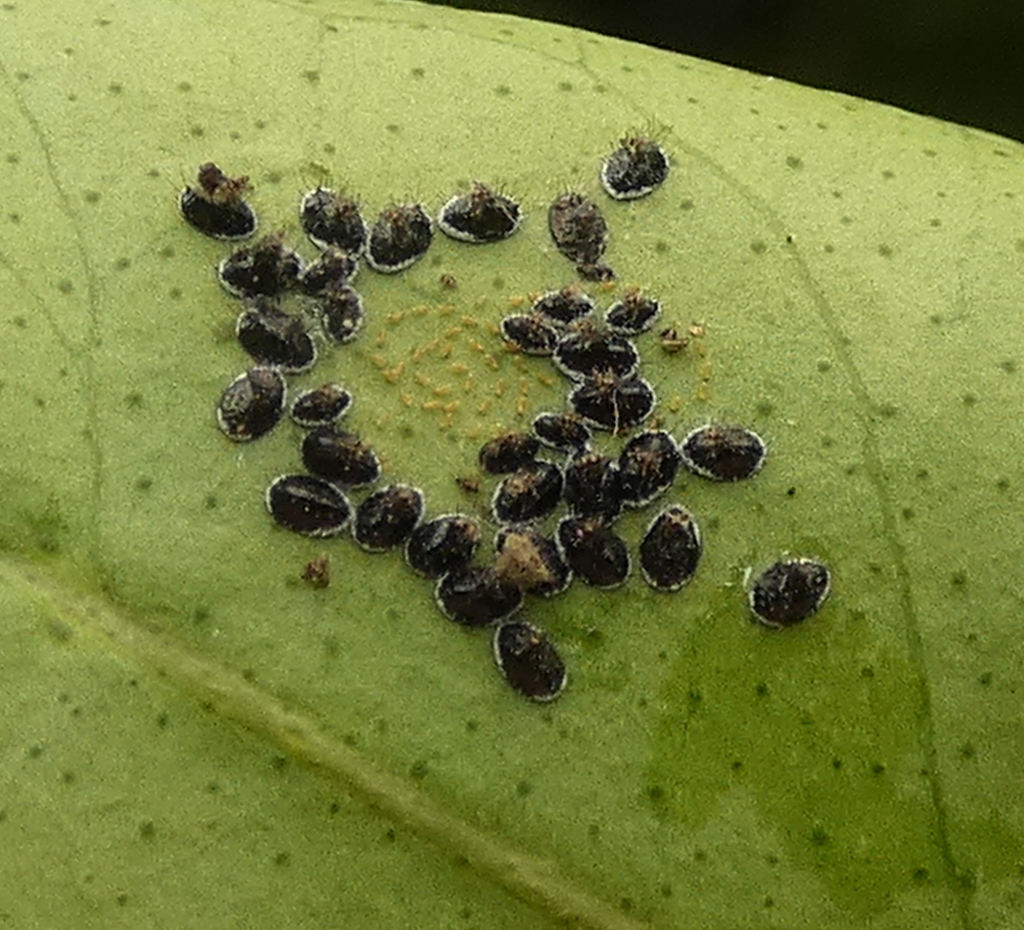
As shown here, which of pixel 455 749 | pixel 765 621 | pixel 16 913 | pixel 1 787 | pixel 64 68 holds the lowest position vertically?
pixel 16 913

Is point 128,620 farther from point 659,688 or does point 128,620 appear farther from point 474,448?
point 659,688

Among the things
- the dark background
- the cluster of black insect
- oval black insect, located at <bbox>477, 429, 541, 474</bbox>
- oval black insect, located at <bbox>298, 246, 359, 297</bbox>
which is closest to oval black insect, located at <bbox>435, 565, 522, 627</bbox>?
the cluster of black insect

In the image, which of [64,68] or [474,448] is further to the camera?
[64,68]

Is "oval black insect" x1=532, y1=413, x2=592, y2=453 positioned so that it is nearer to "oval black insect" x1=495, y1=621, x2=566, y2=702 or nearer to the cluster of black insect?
the cluster of black insect

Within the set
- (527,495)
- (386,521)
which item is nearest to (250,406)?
(386,521)

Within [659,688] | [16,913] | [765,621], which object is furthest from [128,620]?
[765,621]
